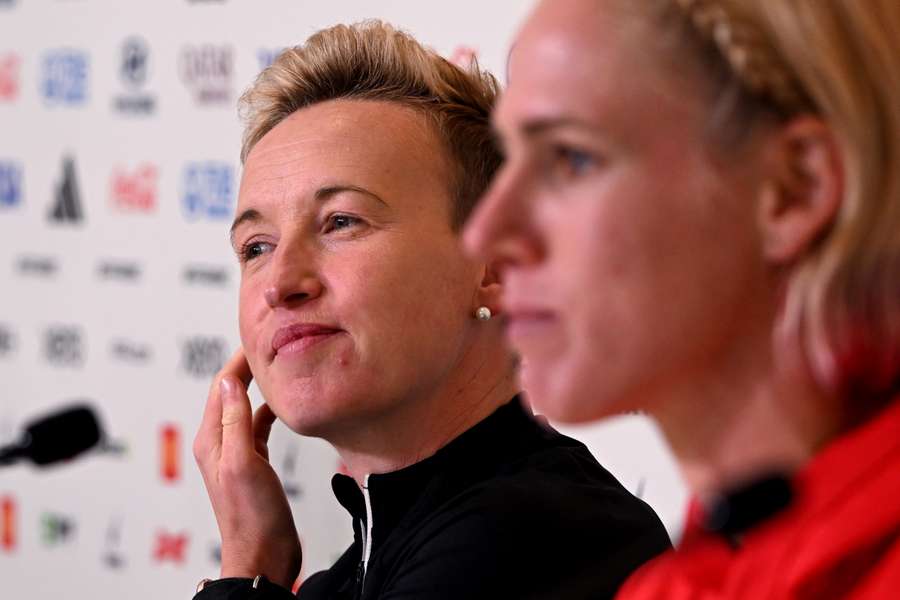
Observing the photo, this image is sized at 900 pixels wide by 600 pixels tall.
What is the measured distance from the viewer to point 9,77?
87.6 inches

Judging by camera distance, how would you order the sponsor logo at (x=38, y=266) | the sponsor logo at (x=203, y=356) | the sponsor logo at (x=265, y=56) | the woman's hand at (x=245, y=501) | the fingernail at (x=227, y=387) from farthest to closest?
the sponsor logo at (x=38, y=266) → the sponsor logo at (x=203, y=356) → the sponsor logo at (x=265, y=56) → the fingernail at (x=227, y=387) → the woman's hand at (x=245, y=501)

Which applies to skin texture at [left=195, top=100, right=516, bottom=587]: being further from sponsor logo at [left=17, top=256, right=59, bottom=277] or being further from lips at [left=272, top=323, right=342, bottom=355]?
sponsor logo at [left=17, top=256, right=59, bottom=277]

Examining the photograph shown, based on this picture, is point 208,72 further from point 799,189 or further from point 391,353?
point 799,189

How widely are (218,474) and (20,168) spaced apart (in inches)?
44.0

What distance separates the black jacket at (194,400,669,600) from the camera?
3.45 ft

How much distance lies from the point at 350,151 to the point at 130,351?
3.29ft

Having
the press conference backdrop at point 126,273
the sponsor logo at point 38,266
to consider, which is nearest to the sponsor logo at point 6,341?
the press conference backdrop at point 126,273

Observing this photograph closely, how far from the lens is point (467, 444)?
1190mm

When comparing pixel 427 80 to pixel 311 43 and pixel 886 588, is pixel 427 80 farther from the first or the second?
pixel 886 588

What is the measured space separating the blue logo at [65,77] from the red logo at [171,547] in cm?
75

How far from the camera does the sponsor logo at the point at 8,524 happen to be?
2285mm

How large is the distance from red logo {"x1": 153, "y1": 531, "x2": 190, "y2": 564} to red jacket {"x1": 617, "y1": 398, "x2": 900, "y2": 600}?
5.07 ft

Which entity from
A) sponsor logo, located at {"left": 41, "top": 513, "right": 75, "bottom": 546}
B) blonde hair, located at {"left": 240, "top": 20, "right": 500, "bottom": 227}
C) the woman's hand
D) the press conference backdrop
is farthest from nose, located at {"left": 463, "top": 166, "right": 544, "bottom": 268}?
sponsor logo, located at {"left": 41, "top": 513, "right": 75, "bottom": 546}

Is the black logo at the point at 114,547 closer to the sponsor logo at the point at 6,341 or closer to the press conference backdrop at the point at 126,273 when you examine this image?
the press conference backdrop at the point at 126,273
